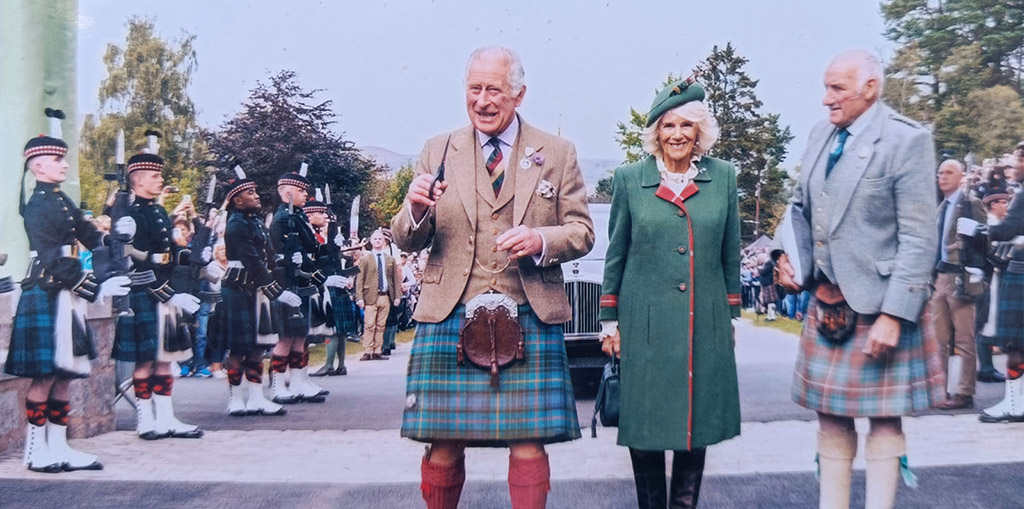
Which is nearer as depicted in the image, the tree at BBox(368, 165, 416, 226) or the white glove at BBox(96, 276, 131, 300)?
the tree at BBox(368, 165, 416, 226)

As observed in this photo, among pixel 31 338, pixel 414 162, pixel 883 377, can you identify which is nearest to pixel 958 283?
pixel 883 377

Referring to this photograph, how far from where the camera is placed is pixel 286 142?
5.61 meters

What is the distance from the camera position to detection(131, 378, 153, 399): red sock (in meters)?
5.80

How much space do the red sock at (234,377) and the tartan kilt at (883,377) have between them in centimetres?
388

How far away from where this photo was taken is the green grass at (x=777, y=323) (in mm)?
4797

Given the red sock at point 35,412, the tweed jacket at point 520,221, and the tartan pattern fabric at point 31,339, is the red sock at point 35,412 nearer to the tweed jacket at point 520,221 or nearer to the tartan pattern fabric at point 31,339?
the tartan pattern fabric at point 31,339

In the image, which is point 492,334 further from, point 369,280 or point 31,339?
point 369,280

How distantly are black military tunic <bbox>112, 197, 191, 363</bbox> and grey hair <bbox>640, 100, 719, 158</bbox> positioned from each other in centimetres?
318

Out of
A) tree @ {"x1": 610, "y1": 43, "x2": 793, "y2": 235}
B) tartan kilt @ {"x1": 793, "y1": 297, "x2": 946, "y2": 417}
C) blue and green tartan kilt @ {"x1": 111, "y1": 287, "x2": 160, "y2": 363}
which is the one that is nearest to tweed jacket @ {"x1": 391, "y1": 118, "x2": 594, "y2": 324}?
tartan kilt @ {"x1": 793, "y1": 297, "x2": 946, "y2": 417}

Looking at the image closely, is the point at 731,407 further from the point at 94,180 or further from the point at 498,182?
the point at 94,180

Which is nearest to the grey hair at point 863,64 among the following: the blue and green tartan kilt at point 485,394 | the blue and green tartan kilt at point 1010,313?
the blue and green tartan kilt at point 485,394

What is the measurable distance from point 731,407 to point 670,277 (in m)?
0.52

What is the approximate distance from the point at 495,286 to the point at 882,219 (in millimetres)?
1355

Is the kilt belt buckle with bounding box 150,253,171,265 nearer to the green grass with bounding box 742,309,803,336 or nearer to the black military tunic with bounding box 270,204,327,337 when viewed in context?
the black military tunic with bounding box 270,204,327,337
